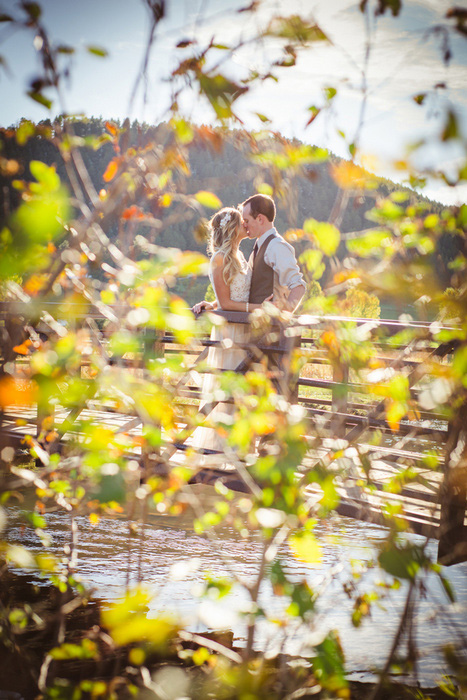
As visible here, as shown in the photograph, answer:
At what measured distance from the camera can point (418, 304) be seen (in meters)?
1.52

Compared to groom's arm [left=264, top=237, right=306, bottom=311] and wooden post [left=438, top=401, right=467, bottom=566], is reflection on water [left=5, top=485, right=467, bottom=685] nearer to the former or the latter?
wooden post [left=438, top=401, right=467, bottom=566]

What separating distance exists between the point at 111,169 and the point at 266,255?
7.60 ft

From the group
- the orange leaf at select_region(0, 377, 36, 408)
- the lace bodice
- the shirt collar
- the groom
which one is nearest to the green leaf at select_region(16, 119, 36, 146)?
the orange leaf at select_region(0, 377, 36, 408)

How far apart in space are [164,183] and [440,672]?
2.86 meters

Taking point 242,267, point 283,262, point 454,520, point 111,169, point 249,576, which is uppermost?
point 242,267

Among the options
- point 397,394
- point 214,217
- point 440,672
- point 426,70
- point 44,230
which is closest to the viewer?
point 44,230

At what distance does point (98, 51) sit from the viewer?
122 cm

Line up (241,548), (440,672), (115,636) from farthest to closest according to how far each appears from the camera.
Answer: (241,548) → (440,672) → (115,636)

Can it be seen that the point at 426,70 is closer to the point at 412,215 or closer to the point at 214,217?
the point at 412,215

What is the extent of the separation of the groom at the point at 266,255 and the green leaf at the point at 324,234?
1.59m

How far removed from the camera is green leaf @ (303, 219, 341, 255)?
145cm

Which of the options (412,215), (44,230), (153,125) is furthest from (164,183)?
(412,215)

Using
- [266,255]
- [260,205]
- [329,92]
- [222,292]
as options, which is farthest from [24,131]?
[222,292]

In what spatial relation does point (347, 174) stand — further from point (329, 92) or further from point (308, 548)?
point (308, 548)
